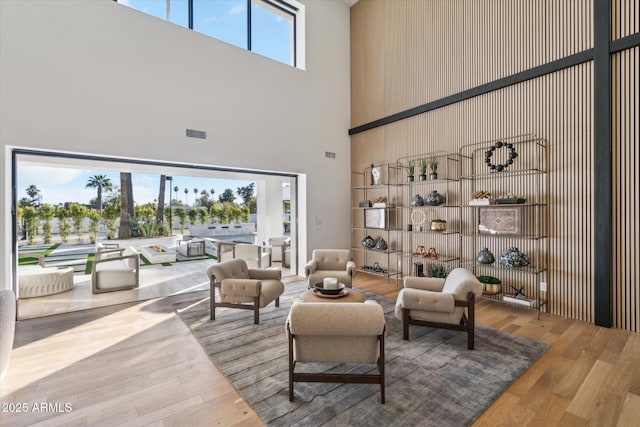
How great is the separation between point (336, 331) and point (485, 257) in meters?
3.67

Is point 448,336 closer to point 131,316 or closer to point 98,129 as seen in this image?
point 131,316

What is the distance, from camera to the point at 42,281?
200 inches

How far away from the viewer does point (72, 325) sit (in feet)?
13.1

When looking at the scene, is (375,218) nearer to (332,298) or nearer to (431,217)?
(431,217)

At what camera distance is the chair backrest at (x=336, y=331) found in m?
2.30

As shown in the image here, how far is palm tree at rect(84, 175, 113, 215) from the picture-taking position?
18.4 feet

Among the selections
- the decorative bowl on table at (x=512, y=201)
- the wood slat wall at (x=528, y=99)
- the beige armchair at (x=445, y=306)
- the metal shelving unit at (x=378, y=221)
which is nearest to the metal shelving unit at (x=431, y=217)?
the metal shelving unit at (x=378, y=221)

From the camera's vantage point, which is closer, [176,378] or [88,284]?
[176,378]

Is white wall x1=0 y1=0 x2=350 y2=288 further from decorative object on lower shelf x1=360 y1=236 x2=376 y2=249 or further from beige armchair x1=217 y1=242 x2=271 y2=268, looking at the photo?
beige armchair x1=217 y1=242 x2=271 y2=268

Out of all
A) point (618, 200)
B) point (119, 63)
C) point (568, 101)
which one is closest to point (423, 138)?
point (568, 101)

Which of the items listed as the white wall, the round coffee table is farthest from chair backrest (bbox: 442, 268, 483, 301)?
the white wall

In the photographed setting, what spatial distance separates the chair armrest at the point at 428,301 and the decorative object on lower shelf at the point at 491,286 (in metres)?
1.74

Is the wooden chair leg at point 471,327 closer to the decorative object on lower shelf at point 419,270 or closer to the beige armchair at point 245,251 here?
the decorative object on lower shelf at point 419,270

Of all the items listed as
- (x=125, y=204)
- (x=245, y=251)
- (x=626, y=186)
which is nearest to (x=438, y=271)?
(x=626, y=186)
